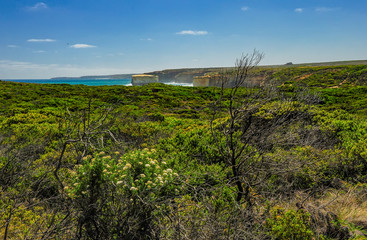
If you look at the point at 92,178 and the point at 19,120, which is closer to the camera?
the point at 92,178

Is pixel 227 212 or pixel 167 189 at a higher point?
pixel 167 189

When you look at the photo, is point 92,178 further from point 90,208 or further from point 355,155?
point 355,155

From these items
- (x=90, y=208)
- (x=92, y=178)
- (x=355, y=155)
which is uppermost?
(x=92, y=178)

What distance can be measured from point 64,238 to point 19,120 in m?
10.7

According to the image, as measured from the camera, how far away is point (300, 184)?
4.86 meters

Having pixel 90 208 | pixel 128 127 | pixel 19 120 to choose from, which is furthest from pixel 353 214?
pixel 19 120

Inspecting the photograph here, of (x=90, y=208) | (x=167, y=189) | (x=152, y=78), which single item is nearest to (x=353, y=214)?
(x=167, y=189)

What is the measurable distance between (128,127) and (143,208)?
6.33 m

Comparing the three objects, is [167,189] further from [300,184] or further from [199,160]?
[300,184]

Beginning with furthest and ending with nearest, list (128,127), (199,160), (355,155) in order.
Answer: (128,127) → (199,160) → (355,155)

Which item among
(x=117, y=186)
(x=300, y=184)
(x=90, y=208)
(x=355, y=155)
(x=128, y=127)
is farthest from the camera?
(x=128, y=127)

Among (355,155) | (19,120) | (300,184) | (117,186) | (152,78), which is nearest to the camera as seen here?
(117,186)

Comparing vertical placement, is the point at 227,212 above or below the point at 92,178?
below

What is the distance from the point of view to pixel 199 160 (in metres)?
6.00
